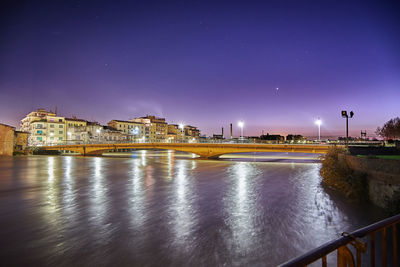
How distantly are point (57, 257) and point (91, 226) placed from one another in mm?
2825

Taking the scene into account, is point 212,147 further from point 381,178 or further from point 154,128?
point 154,128

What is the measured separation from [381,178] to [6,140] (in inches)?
2484

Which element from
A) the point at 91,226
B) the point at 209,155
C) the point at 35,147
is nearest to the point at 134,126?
the point at 35,147

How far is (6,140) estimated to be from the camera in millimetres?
48688

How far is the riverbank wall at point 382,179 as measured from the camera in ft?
34.5

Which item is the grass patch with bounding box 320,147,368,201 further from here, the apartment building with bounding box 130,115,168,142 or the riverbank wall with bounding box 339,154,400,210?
the apartment building with bounding box 130,115,168,142

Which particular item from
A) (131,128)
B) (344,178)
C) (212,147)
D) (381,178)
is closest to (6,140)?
(212,147)

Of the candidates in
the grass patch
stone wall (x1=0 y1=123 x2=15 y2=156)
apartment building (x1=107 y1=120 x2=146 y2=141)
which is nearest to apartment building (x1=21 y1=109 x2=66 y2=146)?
apartment building (x1=107 y1=120 x2=146 y2=141)

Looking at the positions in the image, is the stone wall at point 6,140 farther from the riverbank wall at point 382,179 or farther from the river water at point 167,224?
the riverbank wall at point 382,179

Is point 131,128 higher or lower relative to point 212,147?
higher

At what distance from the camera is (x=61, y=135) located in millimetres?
83312

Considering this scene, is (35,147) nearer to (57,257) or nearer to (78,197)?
(78,197)

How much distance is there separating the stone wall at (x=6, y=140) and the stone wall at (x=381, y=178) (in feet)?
199

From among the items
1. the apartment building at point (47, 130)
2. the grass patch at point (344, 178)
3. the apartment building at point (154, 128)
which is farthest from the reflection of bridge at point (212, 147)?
the apartment building at point (154, 128)
